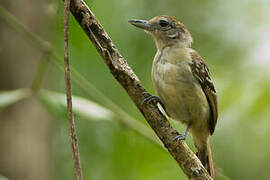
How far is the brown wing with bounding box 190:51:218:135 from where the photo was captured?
4.08m

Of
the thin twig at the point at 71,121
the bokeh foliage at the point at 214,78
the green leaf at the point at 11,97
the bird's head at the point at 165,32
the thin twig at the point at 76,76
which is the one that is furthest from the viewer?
the bokeh foliage at the point at 214,78

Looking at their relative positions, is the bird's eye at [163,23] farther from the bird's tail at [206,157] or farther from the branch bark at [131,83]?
the branch bark at [131,83]

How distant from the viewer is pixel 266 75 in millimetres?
4957

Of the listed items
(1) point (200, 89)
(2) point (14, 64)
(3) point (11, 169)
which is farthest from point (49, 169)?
(1) point (200, 89)

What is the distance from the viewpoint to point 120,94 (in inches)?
241

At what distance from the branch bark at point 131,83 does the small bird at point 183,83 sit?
84 centimetres

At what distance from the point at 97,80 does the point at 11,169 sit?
1.96m

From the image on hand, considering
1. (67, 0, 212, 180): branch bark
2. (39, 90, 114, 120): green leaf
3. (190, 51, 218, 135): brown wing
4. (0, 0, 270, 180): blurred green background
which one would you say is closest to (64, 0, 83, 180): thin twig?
(67, 0, 212, 180): branch bark

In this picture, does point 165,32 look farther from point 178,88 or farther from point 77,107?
point 77,107

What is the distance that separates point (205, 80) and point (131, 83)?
1.59 meters

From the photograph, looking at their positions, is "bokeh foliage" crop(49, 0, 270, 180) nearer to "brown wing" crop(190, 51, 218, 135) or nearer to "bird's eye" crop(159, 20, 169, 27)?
"brown wing" crop(190, 51, 218, 135)

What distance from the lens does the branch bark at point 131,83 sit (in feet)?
8.36

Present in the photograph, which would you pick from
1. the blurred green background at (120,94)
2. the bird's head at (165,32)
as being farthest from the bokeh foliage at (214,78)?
the bird's head at (165,32)

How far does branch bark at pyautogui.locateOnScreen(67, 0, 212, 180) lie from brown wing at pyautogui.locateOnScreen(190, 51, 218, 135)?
1.27 m
